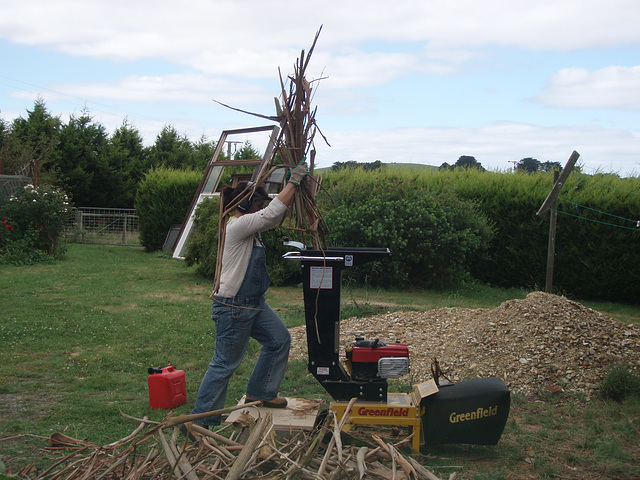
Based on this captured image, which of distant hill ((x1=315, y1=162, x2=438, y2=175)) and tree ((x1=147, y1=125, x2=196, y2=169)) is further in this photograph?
tree ((x1=147, y1=125, x2=196, y2=169))

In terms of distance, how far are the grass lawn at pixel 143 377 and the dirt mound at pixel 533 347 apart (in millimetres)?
356

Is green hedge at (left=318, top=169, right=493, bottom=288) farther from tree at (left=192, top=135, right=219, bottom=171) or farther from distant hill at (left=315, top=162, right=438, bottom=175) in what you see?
tree at (left=192, top=135, right=219, bottom=171)

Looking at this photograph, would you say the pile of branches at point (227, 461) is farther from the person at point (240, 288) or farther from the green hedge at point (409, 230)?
the green hedge at point (409, 230)

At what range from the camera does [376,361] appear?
4.21 m

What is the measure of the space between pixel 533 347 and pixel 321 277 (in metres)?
3.01

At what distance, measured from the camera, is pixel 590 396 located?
17.6 ft

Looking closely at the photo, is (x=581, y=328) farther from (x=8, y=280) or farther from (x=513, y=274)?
(x=8, y=280)

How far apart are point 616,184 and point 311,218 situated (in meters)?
10.1

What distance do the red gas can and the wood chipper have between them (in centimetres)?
143

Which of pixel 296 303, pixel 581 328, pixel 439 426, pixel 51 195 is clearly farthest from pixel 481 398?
pixel 51 195

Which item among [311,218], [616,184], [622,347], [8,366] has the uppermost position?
[616,184]

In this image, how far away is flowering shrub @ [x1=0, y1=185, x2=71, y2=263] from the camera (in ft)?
49.5

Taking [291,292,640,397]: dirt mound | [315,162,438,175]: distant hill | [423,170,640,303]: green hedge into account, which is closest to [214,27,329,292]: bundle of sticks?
[291,292,640,397]: dirt mound

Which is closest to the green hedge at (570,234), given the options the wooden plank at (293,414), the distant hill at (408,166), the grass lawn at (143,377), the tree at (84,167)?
the grass lawn at (143,377)
